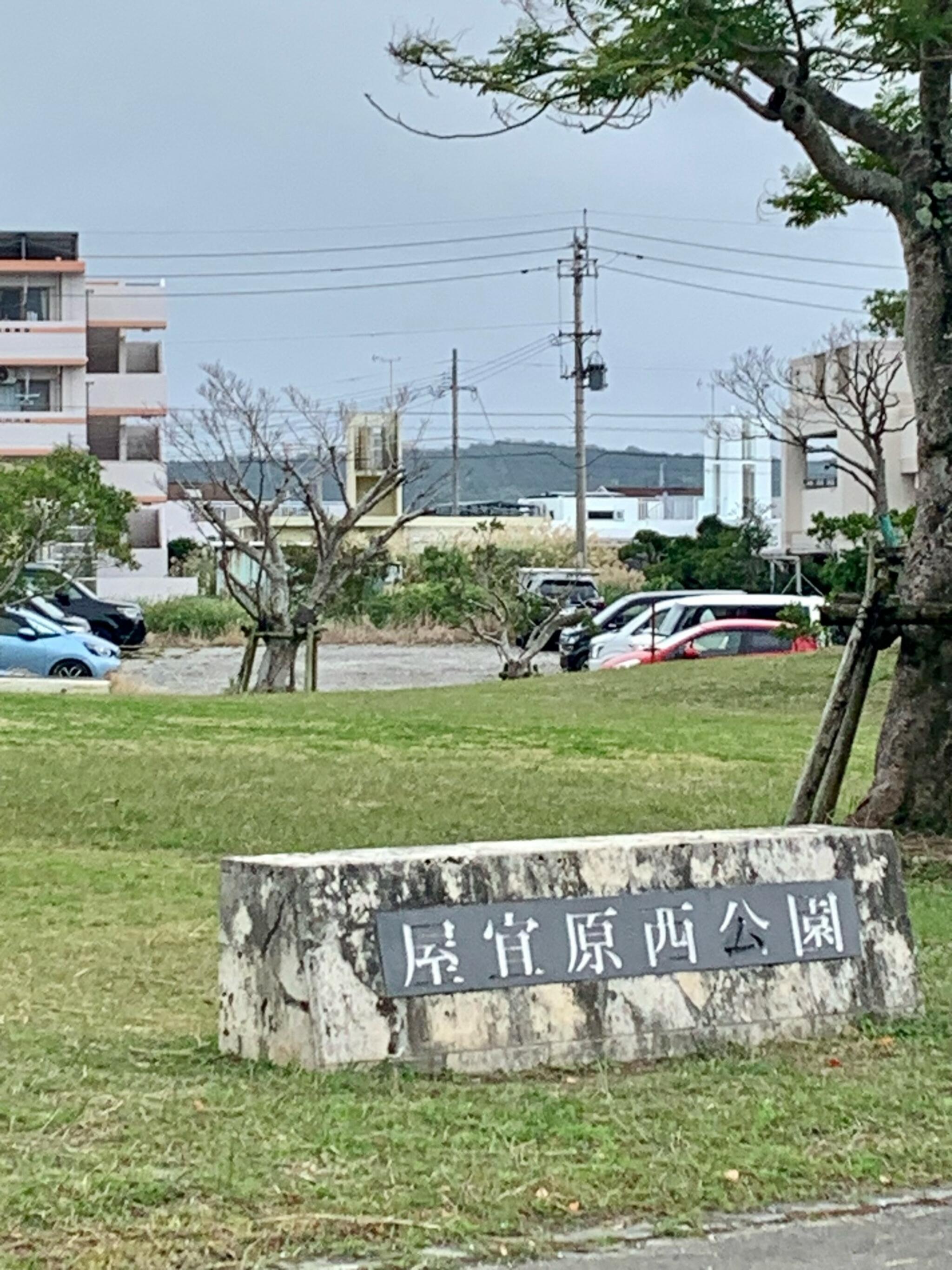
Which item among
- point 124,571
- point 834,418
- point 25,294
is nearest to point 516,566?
point 834,418

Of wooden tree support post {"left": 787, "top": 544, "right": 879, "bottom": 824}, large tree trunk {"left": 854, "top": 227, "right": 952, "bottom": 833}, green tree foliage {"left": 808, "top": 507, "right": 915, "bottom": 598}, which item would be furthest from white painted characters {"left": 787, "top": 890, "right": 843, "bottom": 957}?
green tree foliage {"left": 808, "top": 507, "right": 915, "bottom": 598}

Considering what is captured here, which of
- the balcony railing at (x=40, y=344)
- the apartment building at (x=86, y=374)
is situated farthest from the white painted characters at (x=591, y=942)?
the balcony railing at (x=40, y=344)

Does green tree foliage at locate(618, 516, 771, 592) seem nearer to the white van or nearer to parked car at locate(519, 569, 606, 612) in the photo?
parked car at locate(519, 569, 606, 612)

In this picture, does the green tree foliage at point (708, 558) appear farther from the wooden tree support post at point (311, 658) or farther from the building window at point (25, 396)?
the wooden tree support post at point (311, 658)

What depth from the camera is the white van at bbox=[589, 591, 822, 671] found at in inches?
1259

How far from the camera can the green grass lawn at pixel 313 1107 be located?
5180mm

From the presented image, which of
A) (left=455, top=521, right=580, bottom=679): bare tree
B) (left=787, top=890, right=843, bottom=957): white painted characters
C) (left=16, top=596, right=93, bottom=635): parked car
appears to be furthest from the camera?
(left=16, top=596, right=93, bottom=635): parked car

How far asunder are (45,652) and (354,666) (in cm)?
689

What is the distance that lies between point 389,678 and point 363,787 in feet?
68.4

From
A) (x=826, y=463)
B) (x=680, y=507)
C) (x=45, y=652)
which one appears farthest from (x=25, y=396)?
(x=680, y=507)

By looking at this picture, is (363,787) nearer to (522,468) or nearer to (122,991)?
(122,991)

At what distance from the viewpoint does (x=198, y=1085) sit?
6.47 metres

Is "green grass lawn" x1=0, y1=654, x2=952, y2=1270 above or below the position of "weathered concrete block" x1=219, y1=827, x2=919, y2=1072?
below

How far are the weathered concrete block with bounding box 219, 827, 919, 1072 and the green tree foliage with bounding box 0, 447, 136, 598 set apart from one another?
23.9 metres
